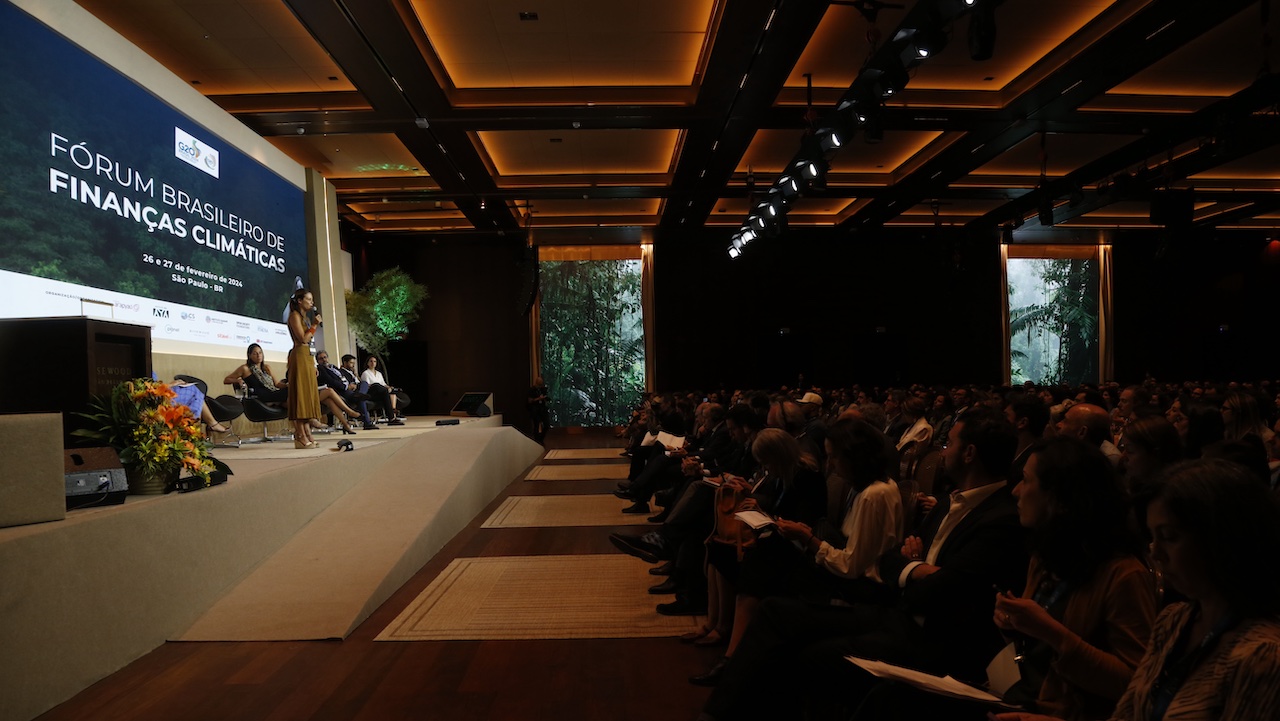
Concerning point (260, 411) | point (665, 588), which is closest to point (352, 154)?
point (260, 411)

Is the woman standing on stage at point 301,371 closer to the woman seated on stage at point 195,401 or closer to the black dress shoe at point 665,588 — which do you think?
the woman seated on stage at point 195,401

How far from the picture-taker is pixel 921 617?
2135 millimetres

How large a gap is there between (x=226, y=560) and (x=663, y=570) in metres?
2.36

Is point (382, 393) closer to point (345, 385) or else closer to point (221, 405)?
point (345, 385)

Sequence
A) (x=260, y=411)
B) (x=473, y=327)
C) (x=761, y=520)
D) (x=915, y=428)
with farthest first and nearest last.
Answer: (x=473, y=327) < (x=260, y=411) < (x=915, y=428) < (x=761, y=520)

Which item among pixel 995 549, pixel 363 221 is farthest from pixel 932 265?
pixel 995 549

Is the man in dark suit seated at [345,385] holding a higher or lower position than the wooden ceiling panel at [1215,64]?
lower

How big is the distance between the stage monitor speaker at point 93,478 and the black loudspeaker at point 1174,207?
475 inches

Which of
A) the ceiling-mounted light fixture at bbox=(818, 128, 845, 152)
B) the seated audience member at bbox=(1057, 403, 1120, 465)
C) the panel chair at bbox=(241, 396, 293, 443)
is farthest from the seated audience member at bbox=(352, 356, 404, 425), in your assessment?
the seated audience member at bbox=(1057, 403, 1120, 465)

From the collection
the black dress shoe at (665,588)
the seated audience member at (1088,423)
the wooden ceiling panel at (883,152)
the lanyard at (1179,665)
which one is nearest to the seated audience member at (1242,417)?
the seated audience member at (1088,423)

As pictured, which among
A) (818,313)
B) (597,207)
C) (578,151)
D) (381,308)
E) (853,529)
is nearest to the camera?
(853,529)

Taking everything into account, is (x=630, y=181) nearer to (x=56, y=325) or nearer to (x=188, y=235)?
(x=188, y=235)

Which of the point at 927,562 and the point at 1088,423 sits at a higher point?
the point at 1088,423

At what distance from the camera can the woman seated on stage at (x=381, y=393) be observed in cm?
1044
